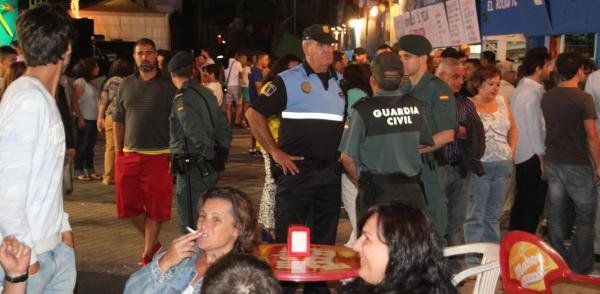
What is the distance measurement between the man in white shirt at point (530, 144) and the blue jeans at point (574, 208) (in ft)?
1.16

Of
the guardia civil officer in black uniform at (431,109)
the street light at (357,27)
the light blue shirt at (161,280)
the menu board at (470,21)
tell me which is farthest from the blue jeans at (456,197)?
the street light at (357,27)

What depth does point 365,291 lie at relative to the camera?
3.26 metres

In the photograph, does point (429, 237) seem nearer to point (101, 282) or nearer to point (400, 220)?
point (400, 220)

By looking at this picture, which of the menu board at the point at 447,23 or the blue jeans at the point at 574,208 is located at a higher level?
the menu board at the point at 447,23

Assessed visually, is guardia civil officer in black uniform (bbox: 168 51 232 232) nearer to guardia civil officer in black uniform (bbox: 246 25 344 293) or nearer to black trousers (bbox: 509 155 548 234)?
guardia civil officer in black uniform (bbox: 246 25 344 293)

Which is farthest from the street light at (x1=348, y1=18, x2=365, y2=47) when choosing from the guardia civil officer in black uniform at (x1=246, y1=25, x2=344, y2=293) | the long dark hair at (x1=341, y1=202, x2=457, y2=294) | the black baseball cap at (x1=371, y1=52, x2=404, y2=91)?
the long dark hair at (x1=341, y1=202, x2=457, y2=294)

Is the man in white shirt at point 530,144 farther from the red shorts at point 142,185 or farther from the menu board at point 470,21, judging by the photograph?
the red shorts at point 142,185

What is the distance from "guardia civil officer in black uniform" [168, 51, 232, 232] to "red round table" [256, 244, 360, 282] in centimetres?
215

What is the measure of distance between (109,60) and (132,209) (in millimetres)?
16221

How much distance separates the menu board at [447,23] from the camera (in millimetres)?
10719

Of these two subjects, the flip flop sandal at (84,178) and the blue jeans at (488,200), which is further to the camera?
the flip flop sandal at (84,178)

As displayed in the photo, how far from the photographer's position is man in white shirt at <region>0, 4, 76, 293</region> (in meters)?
3.38

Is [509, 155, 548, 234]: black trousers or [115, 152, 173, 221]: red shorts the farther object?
[509, 155, 548, 234]: black trousers

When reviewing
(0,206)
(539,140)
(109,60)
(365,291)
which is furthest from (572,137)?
(109,60)
